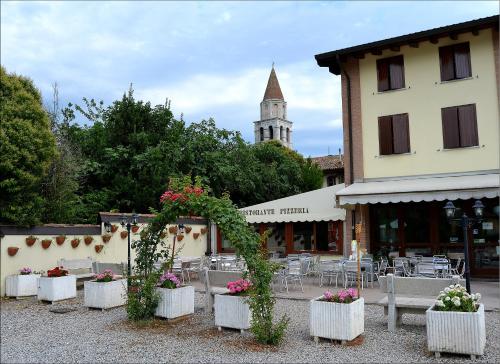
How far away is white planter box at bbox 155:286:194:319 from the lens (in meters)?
9.37

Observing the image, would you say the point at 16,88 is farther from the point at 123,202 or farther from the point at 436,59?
the point at 436,59

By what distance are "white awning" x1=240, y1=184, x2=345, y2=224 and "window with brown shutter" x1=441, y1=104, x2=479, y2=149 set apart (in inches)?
175

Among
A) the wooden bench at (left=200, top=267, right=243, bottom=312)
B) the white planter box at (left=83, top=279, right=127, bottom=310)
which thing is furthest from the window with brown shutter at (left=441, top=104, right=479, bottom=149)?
the white planter box at (left=83, top=279, right=127, bottom=310)

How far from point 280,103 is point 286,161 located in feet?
157

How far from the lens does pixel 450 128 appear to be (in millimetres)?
15992

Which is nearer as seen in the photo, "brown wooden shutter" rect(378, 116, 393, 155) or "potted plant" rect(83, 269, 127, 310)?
"potted plant" rect(83, 269, 127, 310)

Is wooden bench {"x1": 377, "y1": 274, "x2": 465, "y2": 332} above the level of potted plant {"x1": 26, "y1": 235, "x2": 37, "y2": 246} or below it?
below

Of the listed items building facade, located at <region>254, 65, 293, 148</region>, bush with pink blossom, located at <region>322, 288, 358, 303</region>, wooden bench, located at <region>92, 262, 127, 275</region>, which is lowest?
bush with pink blossom, located at <region>322, 288, 358, 303</region>

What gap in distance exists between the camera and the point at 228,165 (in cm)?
2530

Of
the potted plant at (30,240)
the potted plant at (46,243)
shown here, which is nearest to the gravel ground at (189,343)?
the potted plant at (30,240)

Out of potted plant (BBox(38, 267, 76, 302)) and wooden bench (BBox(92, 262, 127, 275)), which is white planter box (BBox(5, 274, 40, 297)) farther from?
wooden bench (BBox(92, 262, 127, 275))

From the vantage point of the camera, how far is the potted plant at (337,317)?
7535 millimetres

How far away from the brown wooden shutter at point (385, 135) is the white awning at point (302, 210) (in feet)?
8.73

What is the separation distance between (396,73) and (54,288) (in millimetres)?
12868
